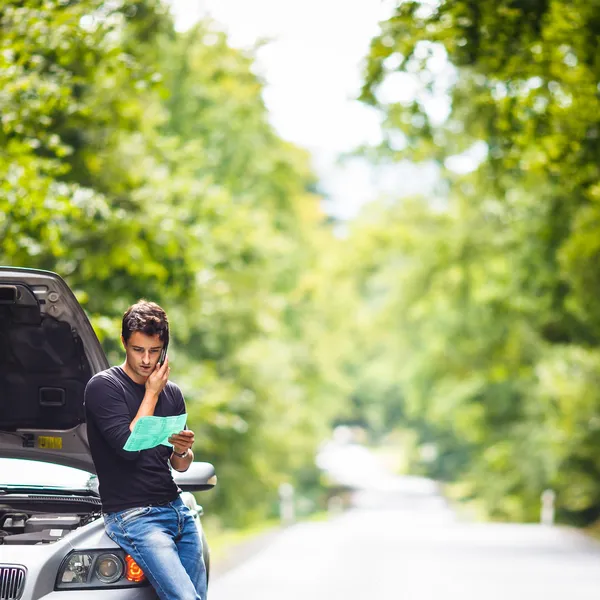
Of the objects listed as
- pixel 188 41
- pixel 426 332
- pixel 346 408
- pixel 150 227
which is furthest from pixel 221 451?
pixel 346 408

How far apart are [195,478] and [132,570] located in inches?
23.7

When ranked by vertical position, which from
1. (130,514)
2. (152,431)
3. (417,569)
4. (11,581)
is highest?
(152,431)

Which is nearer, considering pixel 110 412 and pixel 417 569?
pixel 110 412

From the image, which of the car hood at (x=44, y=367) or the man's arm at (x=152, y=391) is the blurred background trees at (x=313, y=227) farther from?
the man's arm at (x=152, y=391)

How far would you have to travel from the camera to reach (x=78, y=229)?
1520 centimetres

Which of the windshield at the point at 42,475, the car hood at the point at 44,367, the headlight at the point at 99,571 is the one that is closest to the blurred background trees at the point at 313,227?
the car hood at the point at 44,367

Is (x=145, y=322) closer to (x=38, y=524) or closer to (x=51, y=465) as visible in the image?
(x=38, y=524)

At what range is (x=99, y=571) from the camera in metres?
5.43

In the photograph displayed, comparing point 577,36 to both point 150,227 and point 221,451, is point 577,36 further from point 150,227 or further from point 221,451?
point 221,451

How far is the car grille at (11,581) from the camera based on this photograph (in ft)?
17.4

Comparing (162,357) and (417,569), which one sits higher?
(162,357)

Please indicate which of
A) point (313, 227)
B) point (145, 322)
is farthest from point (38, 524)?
point (313, 227)

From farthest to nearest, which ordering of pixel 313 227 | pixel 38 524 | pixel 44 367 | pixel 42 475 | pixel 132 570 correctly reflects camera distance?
pixel 313 227 < pixel 44 367 < pixel 42 475 < pixel 38 524 < pixel 132 570

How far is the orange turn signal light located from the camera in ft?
17.8
